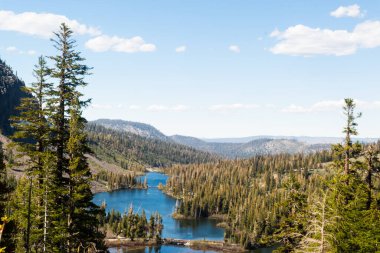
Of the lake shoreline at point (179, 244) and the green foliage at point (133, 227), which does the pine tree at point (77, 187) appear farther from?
the green foliage at point (133, 227)

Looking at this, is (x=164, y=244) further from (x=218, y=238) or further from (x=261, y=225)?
(x=261, y=225)

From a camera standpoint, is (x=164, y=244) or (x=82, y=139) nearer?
(x=82, y=139)

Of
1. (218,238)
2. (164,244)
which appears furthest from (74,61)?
(218,238)

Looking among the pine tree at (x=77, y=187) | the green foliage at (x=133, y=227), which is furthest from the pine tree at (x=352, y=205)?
the green foliage at (x=133, y=227)

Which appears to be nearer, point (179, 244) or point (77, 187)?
point (77, 187)

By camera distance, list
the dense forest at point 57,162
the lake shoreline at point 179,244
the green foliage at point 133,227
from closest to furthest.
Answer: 1. the dense forest at point 57,162
2. the lake shoreline at point 179,244
3. the green foliage at point 133,227

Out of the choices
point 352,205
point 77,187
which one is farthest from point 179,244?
point 77,187

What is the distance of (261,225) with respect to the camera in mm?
170375

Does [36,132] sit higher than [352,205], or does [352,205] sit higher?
[36,132]

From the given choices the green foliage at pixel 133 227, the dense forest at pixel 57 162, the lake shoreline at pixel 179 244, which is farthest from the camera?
the green foliage at pixel 133 227

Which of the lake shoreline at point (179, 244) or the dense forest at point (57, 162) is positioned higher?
the dense forest at point (57, 162)

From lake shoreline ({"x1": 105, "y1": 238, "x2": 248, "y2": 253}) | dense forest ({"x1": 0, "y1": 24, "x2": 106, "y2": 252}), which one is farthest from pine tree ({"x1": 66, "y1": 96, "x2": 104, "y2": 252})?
lake shoreline ({"x1": 105, "y1": 238, "x2": 248, "y2": 253})

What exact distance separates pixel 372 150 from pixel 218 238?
134 metres

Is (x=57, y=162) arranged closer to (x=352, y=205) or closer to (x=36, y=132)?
(x=36, y=132)
